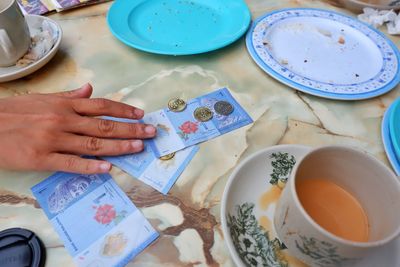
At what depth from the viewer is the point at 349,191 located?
40 cm

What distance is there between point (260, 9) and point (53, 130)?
1.78 feet

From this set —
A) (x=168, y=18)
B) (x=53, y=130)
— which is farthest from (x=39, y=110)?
(x=168, y=18)

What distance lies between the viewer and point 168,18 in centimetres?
73

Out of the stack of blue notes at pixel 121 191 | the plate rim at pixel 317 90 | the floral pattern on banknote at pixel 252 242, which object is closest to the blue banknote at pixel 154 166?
the stack of blue notes at pixel 121 191

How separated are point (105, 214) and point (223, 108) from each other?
10.3 inches

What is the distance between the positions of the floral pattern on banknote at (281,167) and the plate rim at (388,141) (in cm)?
15

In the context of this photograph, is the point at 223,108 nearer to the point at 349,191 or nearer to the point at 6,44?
the point at 349,191

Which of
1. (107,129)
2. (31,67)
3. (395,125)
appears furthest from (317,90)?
(31,67)

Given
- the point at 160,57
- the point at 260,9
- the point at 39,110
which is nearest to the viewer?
the point at 39,110

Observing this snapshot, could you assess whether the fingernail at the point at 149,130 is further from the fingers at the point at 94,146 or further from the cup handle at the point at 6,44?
the cup handle at the point at 6,44

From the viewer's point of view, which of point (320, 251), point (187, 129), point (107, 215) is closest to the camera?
point (320, 251)

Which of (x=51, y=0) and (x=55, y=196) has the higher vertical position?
(x=51, y=0)

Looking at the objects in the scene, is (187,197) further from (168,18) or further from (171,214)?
(168,18)

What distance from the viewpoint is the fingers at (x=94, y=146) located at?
1.58 ft
